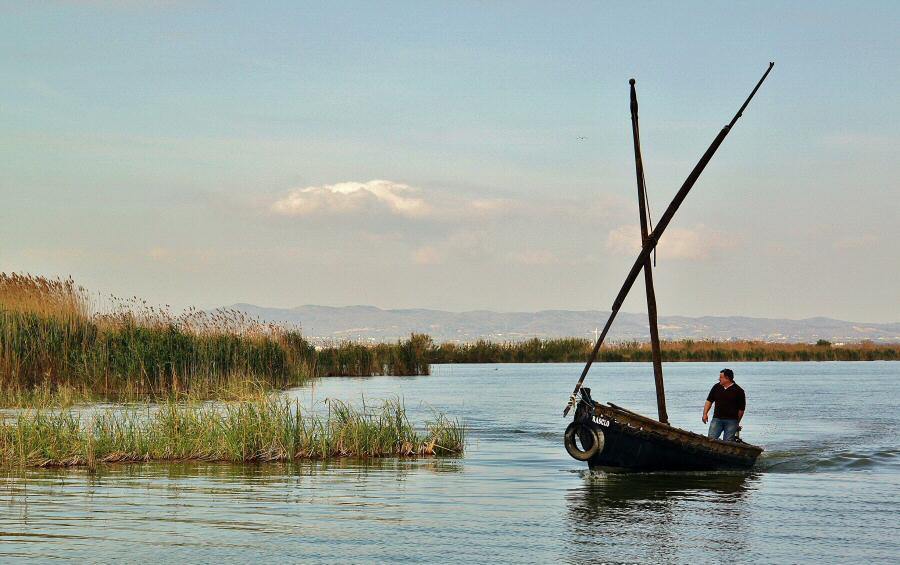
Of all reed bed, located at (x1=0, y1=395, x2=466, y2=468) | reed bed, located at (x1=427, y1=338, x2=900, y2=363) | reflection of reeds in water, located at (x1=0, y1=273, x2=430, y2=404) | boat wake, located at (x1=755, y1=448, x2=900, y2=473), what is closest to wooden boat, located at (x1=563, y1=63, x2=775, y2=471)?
boat wake, located at (x1=755, y1=448, x2=900, y2=473)

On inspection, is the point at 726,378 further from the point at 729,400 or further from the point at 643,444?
the point at 643,444

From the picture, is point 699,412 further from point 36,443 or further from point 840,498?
point 36,443

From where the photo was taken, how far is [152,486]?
16.9 m

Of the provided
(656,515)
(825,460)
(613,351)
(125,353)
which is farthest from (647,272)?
(613,351)

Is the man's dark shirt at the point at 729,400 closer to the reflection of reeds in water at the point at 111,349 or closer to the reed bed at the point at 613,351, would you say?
the reflection of reeds in water at the point at 111,349

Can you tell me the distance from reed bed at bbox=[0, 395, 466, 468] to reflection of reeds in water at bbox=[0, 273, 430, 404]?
436cm

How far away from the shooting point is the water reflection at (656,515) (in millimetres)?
12898

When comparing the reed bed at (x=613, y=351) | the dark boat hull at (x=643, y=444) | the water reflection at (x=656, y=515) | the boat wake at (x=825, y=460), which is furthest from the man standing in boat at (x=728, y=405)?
the reed bed at (x=613, y=351)

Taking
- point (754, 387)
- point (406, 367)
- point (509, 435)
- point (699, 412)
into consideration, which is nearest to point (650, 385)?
point (754, 387)

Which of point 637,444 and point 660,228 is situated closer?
point 637,444

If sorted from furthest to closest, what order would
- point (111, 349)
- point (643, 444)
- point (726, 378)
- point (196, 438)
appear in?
point (111, 349) → point (726, 378) → point (643, 444) → point (196, 438)

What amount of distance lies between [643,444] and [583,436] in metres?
1.05

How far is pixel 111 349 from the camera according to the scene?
32344 mm

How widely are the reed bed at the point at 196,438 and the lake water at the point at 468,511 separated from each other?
51 centimetres
